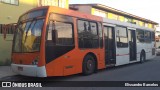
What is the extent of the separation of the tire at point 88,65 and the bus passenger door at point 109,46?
4.63 ft

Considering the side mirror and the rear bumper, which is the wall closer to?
the rear bumper

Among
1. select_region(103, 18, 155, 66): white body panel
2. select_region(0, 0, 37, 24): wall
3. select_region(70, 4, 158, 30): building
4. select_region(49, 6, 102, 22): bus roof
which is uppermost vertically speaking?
select_region(70, 4, 158, 30): building

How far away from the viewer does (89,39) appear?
45.9 feet

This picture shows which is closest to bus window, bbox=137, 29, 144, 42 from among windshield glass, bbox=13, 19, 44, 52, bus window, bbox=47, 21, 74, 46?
bus window, bbox=47, 21, 74, 46

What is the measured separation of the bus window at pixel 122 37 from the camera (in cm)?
1688

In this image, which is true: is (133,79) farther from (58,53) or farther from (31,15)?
(31,15)

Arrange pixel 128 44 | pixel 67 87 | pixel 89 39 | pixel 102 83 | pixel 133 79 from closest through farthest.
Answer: pixel 67 87 → pixel 102 83 → pixel 133 79 → pixel 89 39 → pixel 128 44

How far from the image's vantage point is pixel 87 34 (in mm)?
13867

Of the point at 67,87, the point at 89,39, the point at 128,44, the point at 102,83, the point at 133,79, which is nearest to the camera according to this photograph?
the point at 67,87

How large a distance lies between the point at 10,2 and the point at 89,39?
7.55m

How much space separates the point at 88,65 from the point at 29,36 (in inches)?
139

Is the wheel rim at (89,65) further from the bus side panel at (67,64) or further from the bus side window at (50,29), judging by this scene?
the bus side window at (50,29)

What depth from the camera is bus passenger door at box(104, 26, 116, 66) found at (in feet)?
50.9

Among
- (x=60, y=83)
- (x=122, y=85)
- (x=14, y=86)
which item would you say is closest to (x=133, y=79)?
(x=122, y=85)
